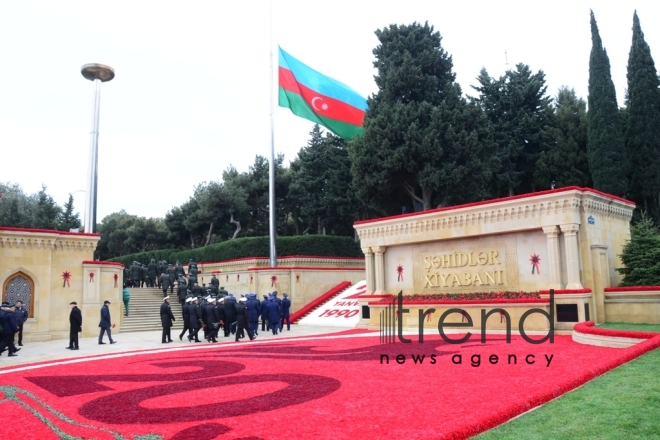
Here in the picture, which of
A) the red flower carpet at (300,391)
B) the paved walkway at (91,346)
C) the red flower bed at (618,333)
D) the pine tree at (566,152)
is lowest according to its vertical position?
the paved walkway at (91,346)

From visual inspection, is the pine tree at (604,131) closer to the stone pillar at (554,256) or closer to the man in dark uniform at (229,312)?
the stone pillar at (554,256)

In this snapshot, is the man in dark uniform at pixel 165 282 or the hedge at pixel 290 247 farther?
the hedge at pixel 290 247

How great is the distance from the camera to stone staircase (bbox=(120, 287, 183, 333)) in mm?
24594

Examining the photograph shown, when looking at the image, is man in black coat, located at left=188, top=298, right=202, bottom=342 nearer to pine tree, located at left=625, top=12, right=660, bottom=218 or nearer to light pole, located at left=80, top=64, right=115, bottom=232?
light pole, located at left=80, top=64, right=115, bottom=232

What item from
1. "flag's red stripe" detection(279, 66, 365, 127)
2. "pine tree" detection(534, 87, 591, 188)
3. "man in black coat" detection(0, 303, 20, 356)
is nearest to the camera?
"man in black coat" detection(0, 303, 20, 356)

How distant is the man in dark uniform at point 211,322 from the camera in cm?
1892

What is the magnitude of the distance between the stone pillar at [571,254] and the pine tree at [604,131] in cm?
1735

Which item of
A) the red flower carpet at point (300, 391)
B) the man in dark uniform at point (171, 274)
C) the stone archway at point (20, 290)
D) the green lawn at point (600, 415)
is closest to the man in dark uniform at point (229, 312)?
the red flower carpet at point (300, 391)

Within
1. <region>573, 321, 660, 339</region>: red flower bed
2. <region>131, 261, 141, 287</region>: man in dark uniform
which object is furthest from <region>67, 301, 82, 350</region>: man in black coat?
<region>131, 261, 141, 287</region>: man in dark uniform

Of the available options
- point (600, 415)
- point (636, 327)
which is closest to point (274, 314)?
point (636, 327)

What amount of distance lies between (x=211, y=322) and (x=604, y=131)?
26.7 m

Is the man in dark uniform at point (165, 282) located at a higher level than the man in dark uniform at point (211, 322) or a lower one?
higher

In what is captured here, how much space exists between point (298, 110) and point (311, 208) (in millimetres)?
11737

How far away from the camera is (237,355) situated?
1395 cm
